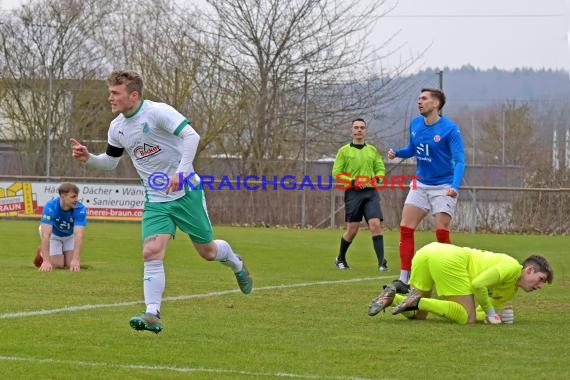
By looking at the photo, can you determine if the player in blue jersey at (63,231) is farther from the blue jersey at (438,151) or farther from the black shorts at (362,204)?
the blue jersey at (438,151)

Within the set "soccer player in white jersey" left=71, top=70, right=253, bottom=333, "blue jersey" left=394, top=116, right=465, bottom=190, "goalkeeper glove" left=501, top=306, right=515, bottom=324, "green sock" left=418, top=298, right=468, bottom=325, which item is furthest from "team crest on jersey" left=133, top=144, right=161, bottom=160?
"blue jersey" left=394, top=116, right=465, bottom=190

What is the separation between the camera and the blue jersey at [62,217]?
45.6 ft

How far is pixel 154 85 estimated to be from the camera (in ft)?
119

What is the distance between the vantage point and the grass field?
6.30 metres

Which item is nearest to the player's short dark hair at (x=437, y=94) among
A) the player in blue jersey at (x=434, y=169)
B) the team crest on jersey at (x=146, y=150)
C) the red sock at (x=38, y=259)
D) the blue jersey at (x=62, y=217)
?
the player in blue jersey at (x=434, y=169)

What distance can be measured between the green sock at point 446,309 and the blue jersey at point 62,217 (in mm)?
6255

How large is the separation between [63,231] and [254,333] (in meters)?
6.77

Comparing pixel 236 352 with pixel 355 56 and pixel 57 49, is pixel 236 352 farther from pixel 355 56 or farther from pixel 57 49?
pixel 57 49

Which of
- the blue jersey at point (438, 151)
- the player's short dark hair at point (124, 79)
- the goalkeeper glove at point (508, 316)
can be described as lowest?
the goalkeeper glove at point (508, 316)

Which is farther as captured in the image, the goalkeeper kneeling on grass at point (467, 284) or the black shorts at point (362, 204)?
the black shorts at point (362, 204)

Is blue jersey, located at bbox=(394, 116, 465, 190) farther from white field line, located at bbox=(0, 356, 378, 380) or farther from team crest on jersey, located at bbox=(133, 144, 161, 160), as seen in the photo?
white field line, located at bbox=(0, 356, 378, 380)

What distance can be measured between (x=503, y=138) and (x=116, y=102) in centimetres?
3074

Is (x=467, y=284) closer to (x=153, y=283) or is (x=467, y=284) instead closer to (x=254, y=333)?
(x=254, y=333)

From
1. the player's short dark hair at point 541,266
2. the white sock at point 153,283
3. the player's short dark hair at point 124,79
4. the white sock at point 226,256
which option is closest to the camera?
the white sock at point 153,283
